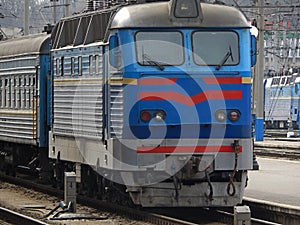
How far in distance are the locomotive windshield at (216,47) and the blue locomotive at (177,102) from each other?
16 millimetres

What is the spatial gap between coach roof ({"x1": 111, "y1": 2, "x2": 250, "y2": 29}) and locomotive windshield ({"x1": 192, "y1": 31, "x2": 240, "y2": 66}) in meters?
0.16

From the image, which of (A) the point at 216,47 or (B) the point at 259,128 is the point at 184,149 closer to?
(A) the point at 216,47

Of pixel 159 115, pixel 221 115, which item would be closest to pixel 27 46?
pixel 159 115

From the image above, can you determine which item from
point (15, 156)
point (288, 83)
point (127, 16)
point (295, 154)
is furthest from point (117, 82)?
point (288, 83)

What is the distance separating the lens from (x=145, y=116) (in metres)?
14.5

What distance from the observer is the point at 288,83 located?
2458 inches

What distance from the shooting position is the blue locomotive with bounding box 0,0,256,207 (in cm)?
1452

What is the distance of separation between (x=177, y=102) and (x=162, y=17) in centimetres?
136

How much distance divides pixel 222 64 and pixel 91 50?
2.41 meters

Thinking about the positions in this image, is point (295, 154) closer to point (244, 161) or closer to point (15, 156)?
point (15, 156)

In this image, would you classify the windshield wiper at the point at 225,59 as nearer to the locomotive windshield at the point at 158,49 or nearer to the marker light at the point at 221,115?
the locomotive windshield at the point at 158,49

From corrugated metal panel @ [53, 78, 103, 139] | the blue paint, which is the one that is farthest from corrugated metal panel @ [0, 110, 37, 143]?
the blue paint

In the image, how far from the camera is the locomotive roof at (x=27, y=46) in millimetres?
20438

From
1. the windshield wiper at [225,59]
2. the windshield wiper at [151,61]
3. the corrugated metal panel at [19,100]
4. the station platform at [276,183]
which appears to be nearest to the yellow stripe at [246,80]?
the windshield wiper at [225,59]
